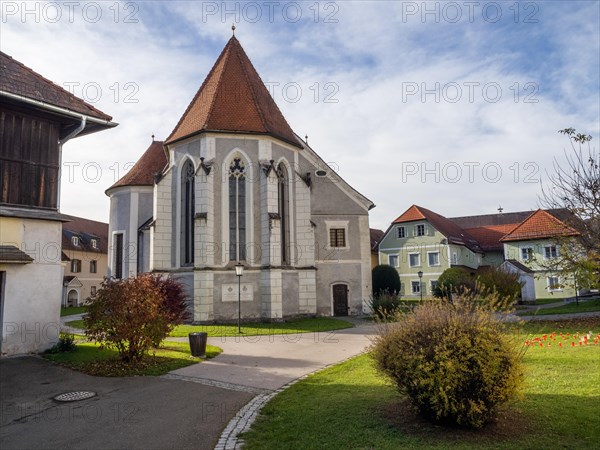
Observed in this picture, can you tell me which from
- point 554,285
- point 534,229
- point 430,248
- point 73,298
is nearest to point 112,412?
point 554,285

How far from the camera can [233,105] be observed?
23.9m

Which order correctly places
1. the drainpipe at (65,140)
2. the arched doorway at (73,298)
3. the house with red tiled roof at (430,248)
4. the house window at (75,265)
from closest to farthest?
the drainpipe at (65,140) → the house with red tiled roof at (430,248) → the arched doorway at (73,298) → the house window at (75,265)

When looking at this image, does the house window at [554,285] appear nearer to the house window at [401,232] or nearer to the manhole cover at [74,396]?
the house window at [401,232]

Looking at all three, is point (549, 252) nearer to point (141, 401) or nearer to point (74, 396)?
point (141, 401)

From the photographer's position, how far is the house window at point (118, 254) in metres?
29.2

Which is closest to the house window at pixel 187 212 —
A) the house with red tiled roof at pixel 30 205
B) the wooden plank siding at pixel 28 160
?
the house with red tiled roof at pixel 30 205

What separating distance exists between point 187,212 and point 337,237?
912 cm

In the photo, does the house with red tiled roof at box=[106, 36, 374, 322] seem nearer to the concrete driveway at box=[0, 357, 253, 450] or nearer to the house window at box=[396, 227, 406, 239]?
the concrete driveway at box=[0, 357, 253, 450]

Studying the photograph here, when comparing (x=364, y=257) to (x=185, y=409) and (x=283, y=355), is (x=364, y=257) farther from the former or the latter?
(x=185, y=409)

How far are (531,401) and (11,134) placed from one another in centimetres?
1416

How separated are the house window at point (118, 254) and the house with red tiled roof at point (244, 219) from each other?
6757 mm

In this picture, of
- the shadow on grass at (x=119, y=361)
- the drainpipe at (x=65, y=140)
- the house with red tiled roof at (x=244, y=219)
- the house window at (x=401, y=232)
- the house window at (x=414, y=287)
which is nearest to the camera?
the shadow on grass at (x=119, y=361)

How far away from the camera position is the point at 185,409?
7.67m

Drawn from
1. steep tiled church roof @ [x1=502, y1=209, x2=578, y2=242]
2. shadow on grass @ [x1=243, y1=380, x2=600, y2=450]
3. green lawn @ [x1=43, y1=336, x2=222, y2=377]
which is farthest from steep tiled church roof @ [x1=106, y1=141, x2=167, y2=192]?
steep tiled church roof @ [x1=502, y1=209, x2=578, y2=242]
